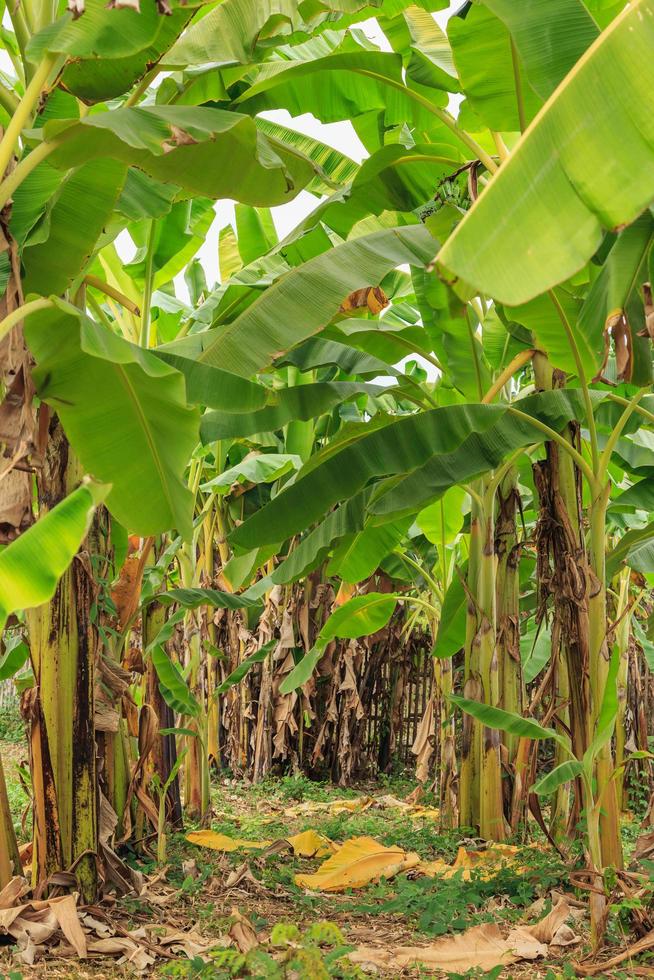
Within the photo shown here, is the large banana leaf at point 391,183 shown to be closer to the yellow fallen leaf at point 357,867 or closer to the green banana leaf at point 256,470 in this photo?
the green banana leaf at point 256,470

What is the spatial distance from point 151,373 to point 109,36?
2.89 feet

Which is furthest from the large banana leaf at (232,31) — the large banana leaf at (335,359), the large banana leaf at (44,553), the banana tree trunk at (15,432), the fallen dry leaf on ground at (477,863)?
the fallen dry leaf on ground at (477,863)

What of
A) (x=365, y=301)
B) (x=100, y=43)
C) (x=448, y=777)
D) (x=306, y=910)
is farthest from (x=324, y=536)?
(x=448, y=777)

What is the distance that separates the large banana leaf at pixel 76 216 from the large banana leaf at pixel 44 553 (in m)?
1.43

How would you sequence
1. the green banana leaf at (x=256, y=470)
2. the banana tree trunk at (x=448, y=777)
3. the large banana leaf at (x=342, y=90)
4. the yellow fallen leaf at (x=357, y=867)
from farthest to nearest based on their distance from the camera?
the green banana leaf at (x=256, y=470) < the banana tree trunk at (x=448, y=777) < the yellow fallen leaf at (x=357, y=867) < the large banana leaf at (x=342, y=90)

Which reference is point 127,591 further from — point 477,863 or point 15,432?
point 477,863

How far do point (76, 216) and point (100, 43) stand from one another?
2.17 ft

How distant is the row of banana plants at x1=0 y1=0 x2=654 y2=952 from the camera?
172cm

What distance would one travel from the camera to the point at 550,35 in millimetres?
2293

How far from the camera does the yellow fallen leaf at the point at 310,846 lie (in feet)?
16.8

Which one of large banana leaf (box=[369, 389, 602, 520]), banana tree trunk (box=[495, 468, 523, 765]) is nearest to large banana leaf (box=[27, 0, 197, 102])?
large banana leaf (box=[369, 389, 602, 520])

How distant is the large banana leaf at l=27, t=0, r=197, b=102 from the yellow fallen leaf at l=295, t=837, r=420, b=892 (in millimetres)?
3587

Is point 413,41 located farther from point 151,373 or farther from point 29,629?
point 29,629

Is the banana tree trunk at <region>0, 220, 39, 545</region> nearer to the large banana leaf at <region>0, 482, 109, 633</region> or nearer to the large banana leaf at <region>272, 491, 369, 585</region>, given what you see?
the large banana leaf at <region>0, 482, 109, 633</region>
